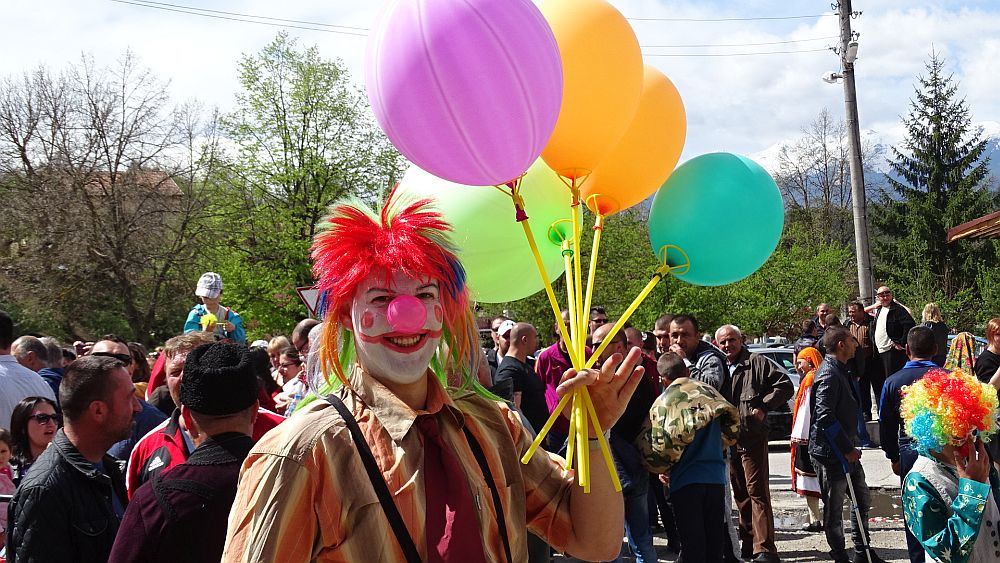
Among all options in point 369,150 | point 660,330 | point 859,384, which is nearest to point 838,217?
point 369,150

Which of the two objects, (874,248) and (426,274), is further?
(874,248)

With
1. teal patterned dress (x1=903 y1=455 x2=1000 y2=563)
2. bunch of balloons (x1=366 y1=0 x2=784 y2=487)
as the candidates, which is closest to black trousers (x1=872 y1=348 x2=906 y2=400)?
teal patterned dress (x1=903 y1=455 x2=1000 y2=563)

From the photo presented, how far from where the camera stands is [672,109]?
3.39m

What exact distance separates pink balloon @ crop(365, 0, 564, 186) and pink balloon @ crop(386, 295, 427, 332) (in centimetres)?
61

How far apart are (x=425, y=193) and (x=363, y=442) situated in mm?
1345

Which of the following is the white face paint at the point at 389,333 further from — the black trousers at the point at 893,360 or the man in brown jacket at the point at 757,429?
the black trousers at the point at 893,360

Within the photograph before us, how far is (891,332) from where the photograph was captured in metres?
12.1

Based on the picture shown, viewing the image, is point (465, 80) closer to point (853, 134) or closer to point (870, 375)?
point (870, 375)

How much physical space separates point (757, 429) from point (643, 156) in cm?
437

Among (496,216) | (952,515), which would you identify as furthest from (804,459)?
(496,216)

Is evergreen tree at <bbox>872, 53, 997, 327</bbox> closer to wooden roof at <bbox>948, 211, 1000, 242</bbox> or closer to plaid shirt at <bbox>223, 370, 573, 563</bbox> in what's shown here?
wooden roof at <bbox>948, 211, 1000, 242</bbox>

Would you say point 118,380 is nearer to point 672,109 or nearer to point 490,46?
point 490,46

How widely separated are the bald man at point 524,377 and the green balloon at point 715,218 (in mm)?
3301

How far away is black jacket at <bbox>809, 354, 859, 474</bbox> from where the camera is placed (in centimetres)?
661
